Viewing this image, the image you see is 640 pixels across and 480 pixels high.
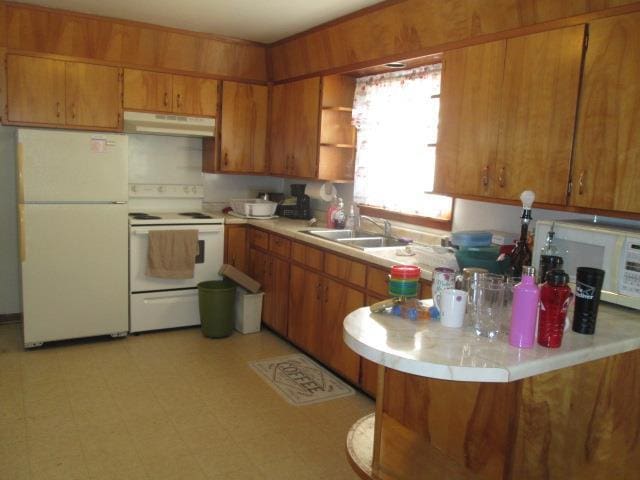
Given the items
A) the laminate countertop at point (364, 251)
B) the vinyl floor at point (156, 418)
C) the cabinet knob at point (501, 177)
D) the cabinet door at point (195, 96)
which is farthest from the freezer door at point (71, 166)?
the cabinet knob at point (501, 177)

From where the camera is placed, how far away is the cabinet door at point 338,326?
330cm

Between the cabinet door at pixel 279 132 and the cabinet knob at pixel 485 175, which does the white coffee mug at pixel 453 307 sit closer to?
the cabinet knob at pixel 485 175

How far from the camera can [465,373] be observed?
4.51ft

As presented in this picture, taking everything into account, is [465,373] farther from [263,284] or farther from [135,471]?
[263,284]

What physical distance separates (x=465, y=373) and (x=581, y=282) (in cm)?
63

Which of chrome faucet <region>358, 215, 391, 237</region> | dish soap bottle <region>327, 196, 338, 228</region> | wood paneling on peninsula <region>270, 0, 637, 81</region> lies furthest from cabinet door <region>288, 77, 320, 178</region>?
chrome faucet <region>358, 215, 391, 237</region>

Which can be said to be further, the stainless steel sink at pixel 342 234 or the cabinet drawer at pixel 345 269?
the stainless steel sink at pixel 342 234

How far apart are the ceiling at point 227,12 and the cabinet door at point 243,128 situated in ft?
1.77

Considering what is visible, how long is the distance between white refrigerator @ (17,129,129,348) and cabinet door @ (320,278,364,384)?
1626mm

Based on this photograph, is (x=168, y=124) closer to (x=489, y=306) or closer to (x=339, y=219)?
(x=339, y=219)

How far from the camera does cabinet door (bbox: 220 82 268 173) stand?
15.1ft

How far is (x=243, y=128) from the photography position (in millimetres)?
4695

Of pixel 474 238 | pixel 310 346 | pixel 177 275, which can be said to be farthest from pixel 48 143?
pixel 474 238

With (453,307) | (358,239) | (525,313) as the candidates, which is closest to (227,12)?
(358,239)
